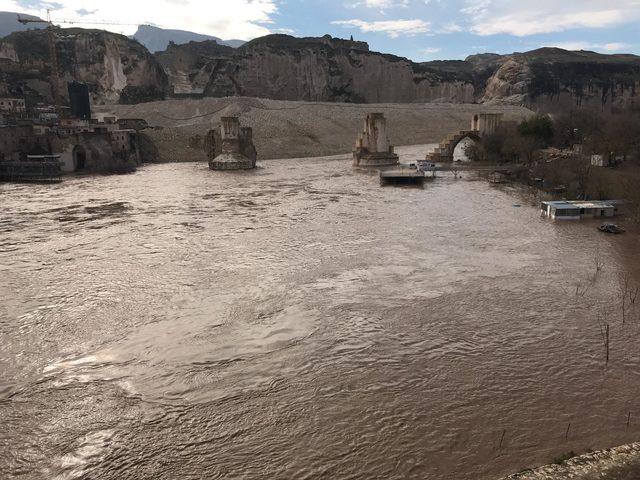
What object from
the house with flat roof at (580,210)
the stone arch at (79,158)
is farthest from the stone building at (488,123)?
the stone arch at (79,158)

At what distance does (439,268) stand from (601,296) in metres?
5.30

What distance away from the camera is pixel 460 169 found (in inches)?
1971

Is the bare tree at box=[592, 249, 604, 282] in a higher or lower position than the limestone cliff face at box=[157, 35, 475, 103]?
lower

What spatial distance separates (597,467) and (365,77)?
413 feet

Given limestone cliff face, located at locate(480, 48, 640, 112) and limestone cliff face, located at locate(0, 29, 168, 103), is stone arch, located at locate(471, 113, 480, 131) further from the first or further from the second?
limestone cliff face, located at locate(480, 48, 640, 112)

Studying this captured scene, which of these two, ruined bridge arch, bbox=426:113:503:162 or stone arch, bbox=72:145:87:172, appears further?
ruined bridge arch, bbox=426:113:503:162

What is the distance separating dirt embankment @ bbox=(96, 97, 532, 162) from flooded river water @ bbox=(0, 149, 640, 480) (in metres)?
43.9

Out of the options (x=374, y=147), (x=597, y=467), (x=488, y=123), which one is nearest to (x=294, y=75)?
(x=374, y=147)

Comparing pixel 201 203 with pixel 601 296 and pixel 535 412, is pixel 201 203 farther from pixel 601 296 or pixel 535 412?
pixel 535 412

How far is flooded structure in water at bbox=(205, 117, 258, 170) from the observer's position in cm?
5391

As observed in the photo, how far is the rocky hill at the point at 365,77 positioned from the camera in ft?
359

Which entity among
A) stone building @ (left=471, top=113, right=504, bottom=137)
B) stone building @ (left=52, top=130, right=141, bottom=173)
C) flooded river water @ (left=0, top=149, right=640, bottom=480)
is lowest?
flooded river water @ (left=0, top=149, right=640, bottom=480)

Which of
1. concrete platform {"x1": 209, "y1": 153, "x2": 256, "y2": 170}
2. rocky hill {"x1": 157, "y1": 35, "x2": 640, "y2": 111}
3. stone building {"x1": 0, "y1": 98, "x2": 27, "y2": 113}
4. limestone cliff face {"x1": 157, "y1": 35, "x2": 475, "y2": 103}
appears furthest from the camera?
rocky hill {"x1": 157, "y1": 35, "x2": 640, "y2": 111}

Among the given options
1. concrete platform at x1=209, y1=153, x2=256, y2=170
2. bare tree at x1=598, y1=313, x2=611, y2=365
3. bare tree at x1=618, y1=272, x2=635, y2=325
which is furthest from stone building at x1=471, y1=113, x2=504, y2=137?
bare tree at x1=598, y1=313, x2=611, y2=365
